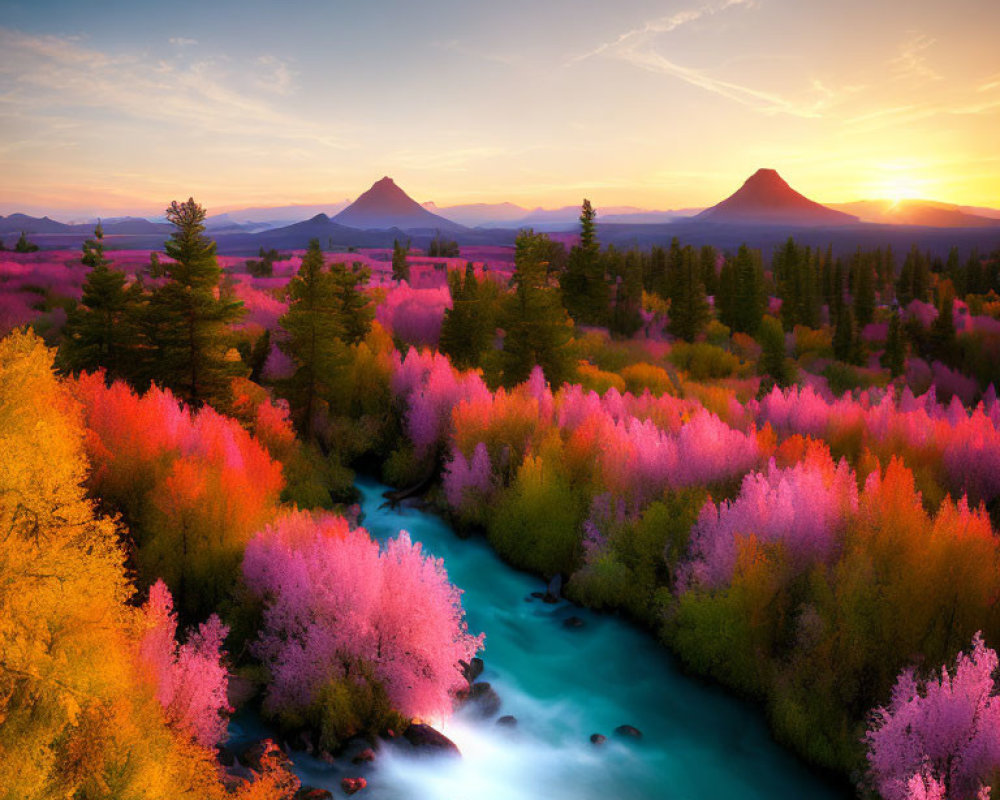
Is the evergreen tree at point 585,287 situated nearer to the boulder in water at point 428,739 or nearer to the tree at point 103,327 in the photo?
the tree at point 103,327

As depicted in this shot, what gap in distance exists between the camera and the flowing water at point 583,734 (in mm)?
9766

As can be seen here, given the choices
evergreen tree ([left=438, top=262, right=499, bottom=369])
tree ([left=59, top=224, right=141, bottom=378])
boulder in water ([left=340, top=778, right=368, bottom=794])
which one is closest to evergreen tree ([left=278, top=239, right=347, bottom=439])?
tree ([left=59, top=224, right=141, bottom=378])

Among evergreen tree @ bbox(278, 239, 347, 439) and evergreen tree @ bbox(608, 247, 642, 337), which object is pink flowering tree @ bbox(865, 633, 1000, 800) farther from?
evergreen tree @ bbox(608, 247, 642, 337)

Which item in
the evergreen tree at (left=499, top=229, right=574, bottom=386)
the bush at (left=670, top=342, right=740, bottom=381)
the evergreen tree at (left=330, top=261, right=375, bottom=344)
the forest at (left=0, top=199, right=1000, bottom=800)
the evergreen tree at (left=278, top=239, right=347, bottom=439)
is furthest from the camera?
the bush at (left=670, top=342, right=740, bottom=381)

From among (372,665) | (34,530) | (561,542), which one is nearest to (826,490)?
(561,542)

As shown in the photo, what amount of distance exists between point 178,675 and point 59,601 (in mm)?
2609

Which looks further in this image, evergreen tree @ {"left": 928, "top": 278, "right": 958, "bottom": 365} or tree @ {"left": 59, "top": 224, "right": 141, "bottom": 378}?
evergreen tree @ {"left": 928, "top": 278, "right": 958, "bottom": 365}

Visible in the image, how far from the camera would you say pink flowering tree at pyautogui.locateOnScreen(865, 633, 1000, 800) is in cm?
775

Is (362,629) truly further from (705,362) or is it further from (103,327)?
(705,362)

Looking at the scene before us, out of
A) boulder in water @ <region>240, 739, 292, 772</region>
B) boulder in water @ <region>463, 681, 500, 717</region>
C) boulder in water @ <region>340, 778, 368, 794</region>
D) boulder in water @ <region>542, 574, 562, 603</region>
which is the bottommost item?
boulder in water @ <region>463, 681, 500, 717</region>

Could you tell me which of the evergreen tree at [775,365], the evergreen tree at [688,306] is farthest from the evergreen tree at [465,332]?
the evergreen tree at [688,306]

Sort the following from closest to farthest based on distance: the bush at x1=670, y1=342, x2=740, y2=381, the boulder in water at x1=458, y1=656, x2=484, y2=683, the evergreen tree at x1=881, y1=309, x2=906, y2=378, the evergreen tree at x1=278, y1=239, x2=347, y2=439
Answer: the boulder in water at x1=458, y1=656, x2=484, y2=683 < the evergreen tree at x1=278, y1=239, x2=347, y2=439 < the evergreen tree at x1=881, y1=309, x2=906, y2=378 < the bush at x1=670, y1=342, x2=740, y2=381

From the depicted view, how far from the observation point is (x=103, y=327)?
71.4 feet

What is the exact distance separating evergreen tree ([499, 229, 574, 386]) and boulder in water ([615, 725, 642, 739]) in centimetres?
1950
